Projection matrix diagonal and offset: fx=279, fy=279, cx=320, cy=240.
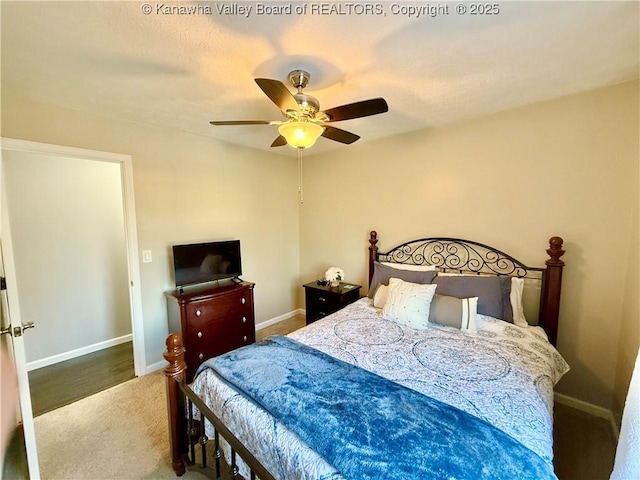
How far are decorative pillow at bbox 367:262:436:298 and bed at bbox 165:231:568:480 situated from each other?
0.05 ft

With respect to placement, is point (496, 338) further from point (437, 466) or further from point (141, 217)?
point (141, 217)

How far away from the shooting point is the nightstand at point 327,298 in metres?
3.18

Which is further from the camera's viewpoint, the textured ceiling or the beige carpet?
the beige carpet

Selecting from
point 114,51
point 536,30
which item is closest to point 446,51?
point 536,30

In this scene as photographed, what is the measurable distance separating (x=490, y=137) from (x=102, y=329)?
15.3 feet

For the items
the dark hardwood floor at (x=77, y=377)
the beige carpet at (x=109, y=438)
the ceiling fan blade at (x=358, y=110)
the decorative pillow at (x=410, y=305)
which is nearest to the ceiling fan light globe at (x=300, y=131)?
the ceiling fan blade at (x=358, y=110)

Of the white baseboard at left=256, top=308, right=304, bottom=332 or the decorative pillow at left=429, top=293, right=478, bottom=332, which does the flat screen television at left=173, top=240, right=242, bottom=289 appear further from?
the decorative pillow at left=429, top=293, right=478, bottom=332

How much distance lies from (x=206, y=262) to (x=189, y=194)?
77cm

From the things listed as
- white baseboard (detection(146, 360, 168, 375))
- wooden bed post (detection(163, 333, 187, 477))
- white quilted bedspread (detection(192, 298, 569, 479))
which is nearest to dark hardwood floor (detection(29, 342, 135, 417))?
white baseboard (detection(146, 360, 168, 375))

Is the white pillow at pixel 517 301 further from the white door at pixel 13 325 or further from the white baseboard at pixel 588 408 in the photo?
the white door at pixel 13 325

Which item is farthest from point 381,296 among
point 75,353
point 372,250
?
point 75,353

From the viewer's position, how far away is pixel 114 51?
155cm

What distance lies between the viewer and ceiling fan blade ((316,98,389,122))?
1541mm

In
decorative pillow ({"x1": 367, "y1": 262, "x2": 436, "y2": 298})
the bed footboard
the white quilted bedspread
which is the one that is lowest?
the bed footboard
